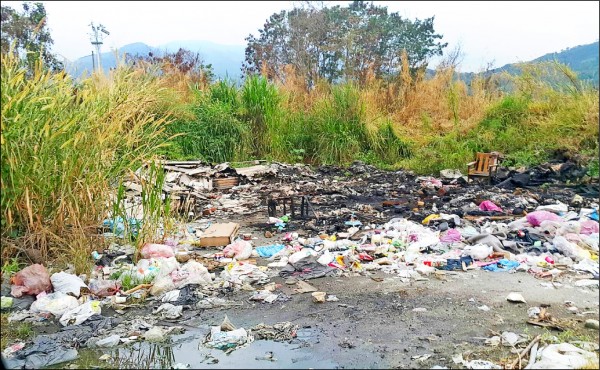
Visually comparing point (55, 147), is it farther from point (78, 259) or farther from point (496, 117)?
point (496, 117)

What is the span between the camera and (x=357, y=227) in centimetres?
631

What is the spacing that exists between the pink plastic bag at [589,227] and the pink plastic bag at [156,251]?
4.08m

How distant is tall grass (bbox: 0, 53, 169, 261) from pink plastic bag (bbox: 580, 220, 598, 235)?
447 cm

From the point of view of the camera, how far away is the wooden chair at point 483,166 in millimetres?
9105

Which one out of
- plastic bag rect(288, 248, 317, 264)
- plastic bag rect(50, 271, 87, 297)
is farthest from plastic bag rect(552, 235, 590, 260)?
plastic bag rect(50, 271, 87, 297)

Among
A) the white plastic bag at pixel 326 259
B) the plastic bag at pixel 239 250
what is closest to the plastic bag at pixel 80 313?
the plastic bag at pixel 239 250

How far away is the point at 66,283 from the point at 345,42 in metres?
13.3

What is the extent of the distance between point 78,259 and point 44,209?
0.57 m

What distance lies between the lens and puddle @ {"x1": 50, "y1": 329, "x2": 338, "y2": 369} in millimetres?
3105

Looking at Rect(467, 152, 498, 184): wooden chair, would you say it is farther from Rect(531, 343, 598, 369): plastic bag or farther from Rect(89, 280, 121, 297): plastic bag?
Rect(89, 280, 121, 297): plastic bag

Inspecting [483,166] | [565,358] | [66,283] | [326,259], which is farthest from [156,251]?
[483,166]

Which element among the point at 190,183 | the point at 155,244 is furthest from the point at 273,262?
the point at 190,183

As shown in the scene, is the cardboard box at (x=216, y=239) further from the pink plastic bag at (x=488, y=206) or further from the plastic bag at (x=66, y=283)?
the pink plastic bag at (x=488, y=206)

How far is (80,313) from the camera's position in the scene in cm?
→ 386
